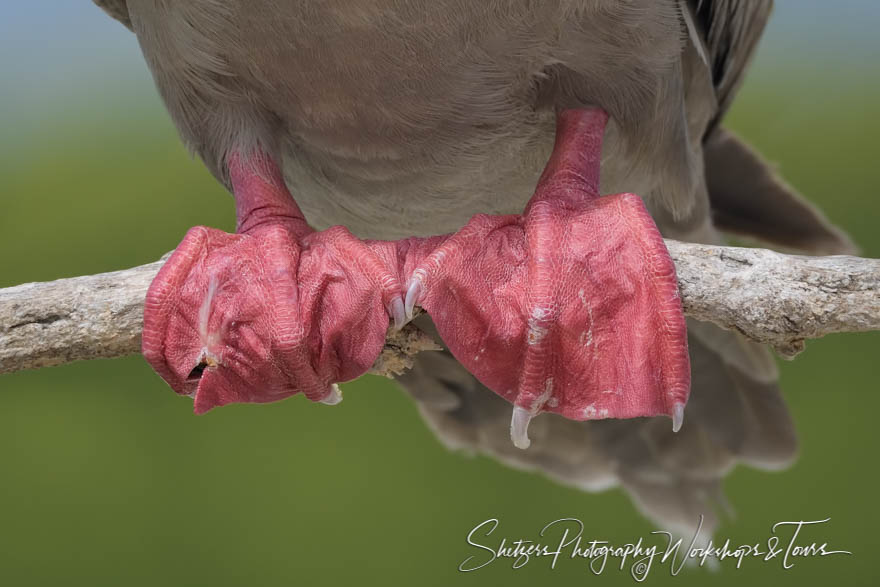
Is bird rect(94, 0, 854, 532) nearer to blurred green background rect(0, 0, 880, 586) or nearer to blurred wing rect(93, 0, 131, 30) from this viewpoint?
blurred wing rect(93, 0, 131, 30)

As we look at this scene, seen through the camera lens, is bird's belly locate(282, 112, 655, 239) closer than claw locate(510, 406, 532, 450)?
No

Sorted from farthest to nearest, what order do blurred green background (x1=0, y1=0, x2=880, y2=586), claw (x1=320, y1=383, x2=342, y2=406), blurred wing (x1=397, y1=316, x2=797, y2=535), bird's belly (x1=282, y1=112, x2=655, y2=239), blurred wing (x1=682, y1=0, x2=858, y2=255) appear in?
blurred green background (x1=0, y1=0, x2=880, y2=586) → blurred wing (x1=397, y1=316, x2=797, y2=535) → blurred wing (x1=682, y1=0, x2=858, y2=255) → bird's belly (x1=282, y1=112, x2=655, y2=239) → claw (x1=320, y1=383, x2=342, y2=406)

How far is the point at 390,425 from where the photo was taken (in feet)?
18.1

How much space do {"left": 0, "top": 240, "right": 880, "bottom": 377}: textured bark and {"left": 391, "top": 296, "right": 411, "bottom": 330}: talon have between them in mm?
101

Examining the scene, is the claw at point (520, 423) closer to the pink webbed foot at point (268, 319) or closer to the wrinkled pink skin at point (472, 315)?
the wrinkled pink skin at point (472, 315)

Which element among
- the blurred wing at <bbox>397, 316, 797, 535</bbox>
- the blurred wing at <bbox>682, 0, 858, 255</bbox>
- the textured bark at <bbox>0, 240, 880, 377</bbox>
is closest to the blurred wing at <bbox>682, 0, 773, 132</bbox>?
the blurred wing at <bbox>682, 0, 858, 255</bbox>

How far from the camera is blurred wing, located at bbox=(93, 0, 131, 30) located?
9.69 ft

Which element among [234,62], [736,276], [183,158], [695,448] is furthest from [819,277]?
[183,158]

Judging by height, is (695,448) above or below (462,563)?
above

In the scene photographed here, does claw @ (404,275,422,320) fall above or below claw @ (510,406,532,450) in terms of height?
above

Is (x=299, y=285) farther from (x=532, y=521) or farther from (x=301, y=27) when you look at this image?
(x=532, y=521)

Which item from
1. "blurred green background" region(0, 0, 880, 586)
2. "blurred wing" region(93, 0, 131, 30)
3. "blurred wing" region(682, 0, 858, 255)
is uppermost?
"blurred wing" region(93, 0, 131, 30)

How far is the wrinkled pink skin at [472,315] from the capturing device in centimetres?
219

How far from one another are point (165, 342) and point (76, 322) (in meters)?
0.20
